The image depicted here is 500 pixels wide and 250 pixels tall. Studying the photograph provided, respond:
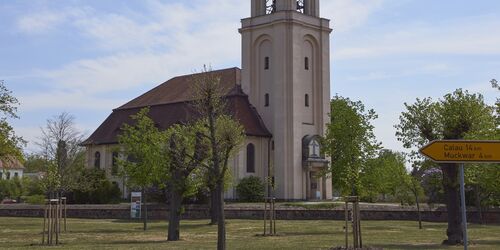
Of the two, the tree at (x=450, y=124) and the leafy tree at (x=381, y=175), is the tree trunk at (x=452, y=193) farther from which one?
the leafy tree at (x=381, y=175)

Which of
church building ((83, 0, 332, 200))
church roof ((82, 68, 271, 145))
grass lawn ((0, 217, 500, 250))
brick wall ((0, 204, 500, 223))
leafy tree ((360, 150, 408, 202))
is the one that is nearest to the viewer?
grass lawn ((0, 217, 500, 250))

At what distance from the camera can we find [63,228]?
35875 millimetres

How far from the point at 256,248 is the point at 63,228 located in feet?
53.0

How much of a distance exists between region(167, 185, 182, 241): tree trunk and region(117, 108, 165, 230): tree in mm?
2010

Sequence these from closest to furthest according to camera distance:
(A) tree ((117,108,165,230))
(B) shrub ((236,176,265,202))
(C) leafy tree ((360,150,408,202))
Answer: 1. (A) tree ((117,108,165,230))
2. (C) leafy tree ((360,150,408,202))
3. (B) shrub ((236,176,265,202))

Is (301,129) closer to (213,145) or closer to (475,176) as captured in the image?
(475,176)

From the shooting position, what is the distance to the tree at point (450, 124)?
25.9 m

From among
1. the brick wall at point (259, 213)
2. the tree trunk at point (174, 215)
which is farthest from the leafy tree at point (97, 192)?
the tree trunk at point (174, 215)

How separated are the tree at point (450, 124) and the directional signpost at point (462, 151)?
12566 millimetres

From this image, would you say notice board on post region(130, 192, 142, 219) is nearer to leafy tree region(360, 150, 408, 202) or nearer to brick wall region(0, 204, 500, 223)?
brick wall region(0, 204, 500, 223)

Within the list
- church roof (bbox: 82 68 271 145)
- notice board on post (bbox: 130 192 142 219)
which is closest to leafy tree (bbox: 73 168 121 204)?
church roof (bbox: 82 68 271 145)

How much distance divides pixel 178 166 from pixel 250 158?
3806 cm

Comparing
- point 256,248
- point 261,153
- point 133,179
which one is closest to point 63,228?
point 133,179

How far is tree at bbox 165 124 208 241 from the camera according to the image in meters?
28.0
